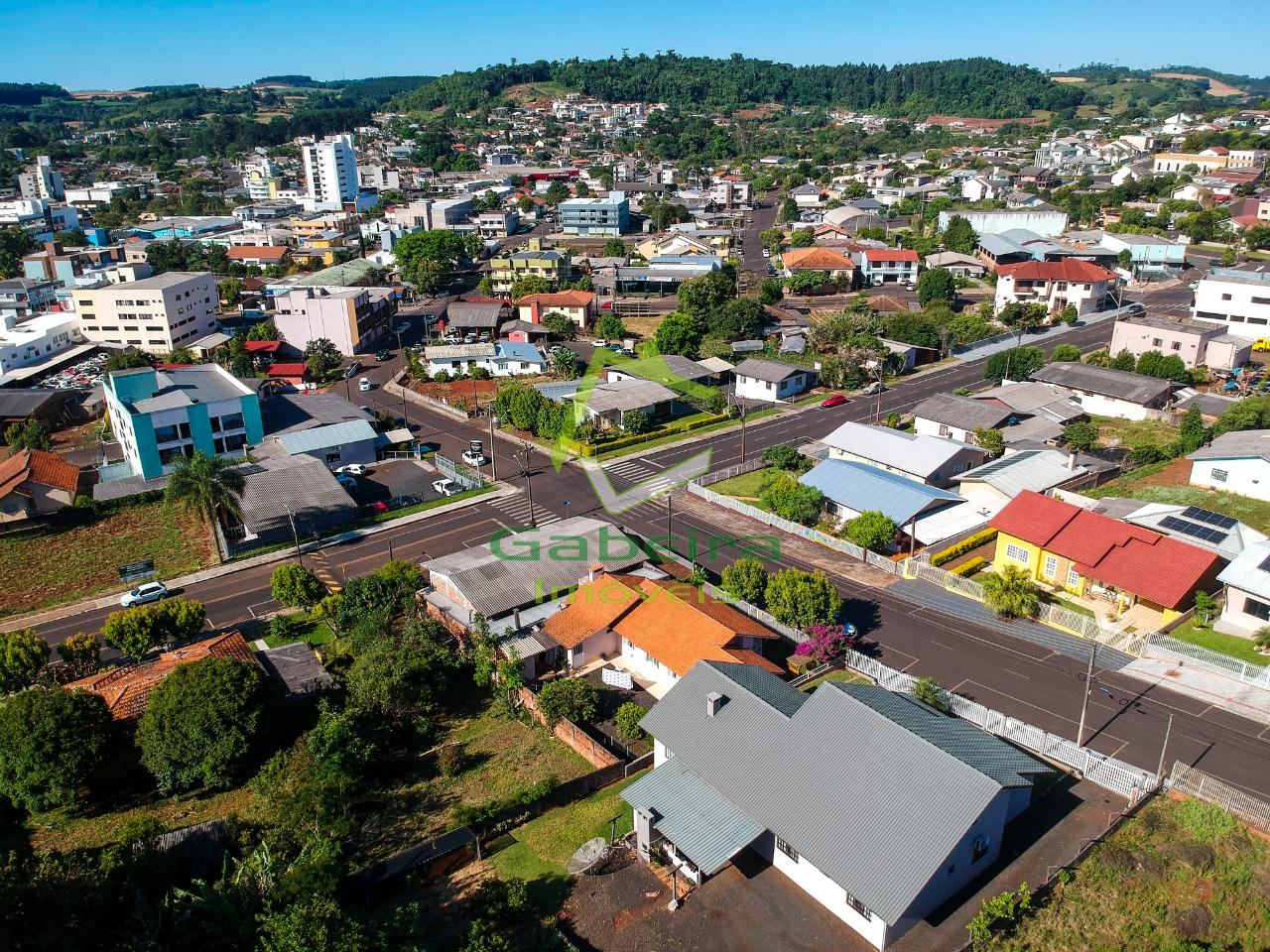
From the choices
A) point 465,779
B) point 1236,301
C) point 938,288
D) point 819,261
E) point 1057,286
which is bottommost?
point 465,779

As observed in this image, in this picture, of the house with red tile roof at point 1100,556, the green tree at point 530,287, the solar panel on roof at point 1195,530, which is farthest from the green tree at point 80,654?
the green tree at point 530,287

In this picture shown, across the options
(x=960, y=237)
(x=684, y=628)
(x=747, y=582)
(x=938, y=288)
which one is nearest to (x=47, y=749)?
(x=684, y=628)

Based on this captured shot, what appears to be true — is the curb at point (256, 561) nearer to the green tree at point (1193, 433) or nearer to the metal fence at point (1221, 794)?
the metal fence at point (1221, 794)

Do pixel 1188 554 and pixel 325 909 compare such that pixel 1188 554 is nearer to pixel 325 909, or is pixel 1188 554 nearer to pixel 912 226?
pixel 325 909

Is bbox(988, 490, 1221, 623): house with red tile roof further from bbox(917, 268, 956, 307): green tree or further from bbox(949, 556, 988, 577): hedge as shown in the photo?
bbox(917, 268, 956, 307): green tree

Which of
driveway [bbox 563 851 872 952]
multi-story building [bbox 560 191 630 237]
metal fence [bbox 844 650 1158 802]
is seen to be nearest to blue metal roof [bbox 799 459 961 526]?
metal fence [bbox 844 650 1158 802]

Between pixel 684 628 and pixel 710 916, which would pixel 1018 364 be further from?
pixel 710 916
